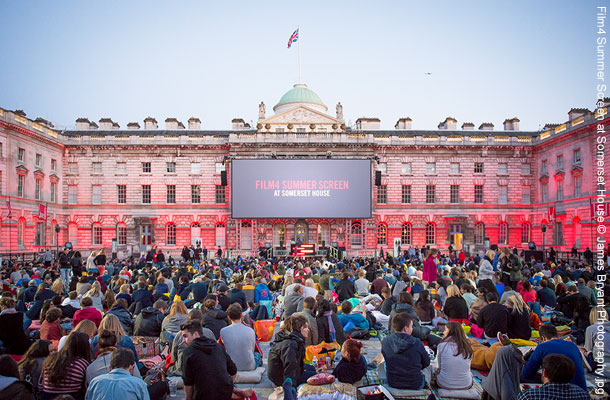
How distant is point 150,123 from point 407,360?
1662 inches

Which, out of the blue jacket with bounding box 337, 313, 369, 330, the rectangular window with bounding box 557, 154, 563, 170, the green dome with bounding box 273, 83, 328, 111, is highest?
the green dome with bounding box 273, 83, 328, 111

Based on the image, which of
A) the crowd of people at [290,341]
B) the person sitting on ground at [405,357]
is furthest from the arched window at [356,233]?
the person sitting on ground at [405,357]

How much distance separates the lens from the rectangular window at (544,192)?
3725 centimetres

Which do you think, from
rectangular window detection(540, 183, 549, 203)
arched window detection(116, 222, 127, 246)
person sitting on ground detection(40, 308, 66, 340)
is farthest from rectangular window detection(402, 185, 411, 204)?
person sitting on ground detection(40, 308, 66, 340)

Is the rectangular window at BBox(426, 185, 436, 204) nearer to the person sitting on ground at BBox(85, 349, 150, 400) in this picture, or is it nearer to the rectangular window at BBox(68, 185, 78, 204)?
the rectangular window at BBox(68, 185, 78, 204)

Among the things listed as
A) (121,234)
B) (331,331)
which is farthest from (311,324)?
(121,234)

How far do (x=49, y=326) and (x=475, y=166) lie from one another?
38168mm

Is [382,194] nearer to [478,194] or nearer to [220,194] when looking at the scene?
[478,194]

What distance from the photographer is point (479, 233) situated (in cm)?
3956

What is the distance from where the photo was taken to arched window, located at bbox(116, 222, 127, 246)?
1528 inches

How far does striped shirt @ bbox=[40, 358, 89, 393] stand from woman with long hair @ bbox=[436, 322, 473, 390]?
16.4ft

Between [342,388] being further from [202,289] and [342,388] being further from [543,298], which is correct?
[543,298]

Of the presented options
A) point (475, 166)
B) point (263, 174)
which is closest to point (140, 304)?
point (263, 174)

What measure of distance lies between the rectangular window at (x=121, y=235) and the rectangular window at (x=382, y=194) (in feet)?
76.0
